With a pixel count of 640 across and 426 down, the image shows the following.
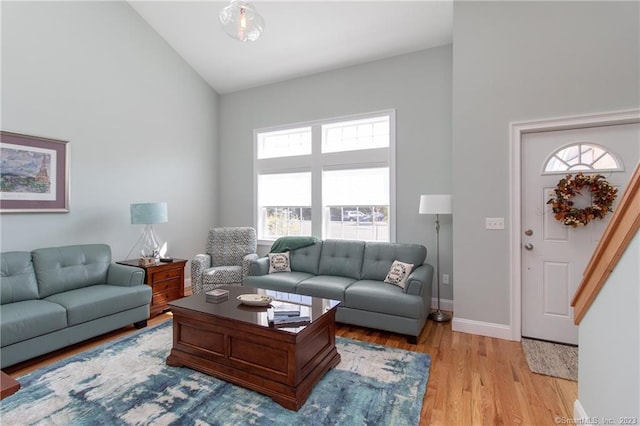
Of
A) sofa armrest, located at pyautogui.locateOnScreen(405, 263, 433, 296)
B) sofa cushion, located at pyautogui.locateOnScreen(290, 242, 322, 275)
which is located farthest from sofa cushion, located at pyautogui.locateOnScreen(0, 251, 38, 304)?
sofa armrest, located at pyautogui.locateOnScreen(405, 263, 433, 296)

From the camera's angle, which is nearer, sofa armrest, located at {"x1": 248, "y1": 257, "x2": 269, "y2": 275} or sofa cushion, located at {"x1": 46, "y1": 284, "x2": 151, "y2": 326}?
sofa cushion, located at {"x1": 46, "y1": 284, "x2": 151, "y2": 326}

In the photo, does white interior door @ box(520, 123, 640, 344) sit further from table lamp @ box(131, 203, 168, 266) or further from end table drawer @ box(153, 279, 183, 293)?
table lamp @ box(131, 203, 168, 266)

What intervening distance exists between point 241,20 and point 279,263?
2.76m

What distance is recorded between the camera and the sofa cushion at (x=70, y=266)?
9.67ft

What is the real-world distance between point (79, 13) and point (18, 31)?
0.72m

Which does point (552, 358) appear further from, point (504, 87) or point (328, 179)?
point (328, 179)

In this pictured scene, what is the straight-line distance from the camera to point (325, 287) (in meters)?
3.28

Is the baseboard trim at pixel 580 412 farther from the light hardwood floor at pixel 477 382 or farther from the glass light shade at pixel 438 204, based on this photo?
the glass light shade at pixel 438 204

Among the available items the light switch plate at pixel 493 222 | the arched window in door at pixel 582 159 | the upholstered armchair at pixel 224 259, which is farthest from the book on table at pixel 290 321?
the arched window in door at pixel 582 159

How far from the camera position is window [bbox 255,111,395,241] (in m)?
4.18

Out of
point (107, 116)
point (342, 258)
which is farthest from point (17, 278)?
point (342, 258)

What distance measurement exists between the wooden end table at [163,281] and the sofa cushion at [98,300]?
0.76 ft

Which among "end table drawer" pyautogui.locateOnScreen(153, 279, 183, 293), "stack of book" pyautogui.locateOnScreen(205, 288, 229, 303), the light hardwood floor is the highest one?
"stack of book" pyautogui.locateOnScreen(205, 288, 229, 303)

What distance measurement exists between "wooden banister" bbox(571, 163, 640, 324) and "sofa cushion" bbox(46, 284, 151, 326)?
147 inches
